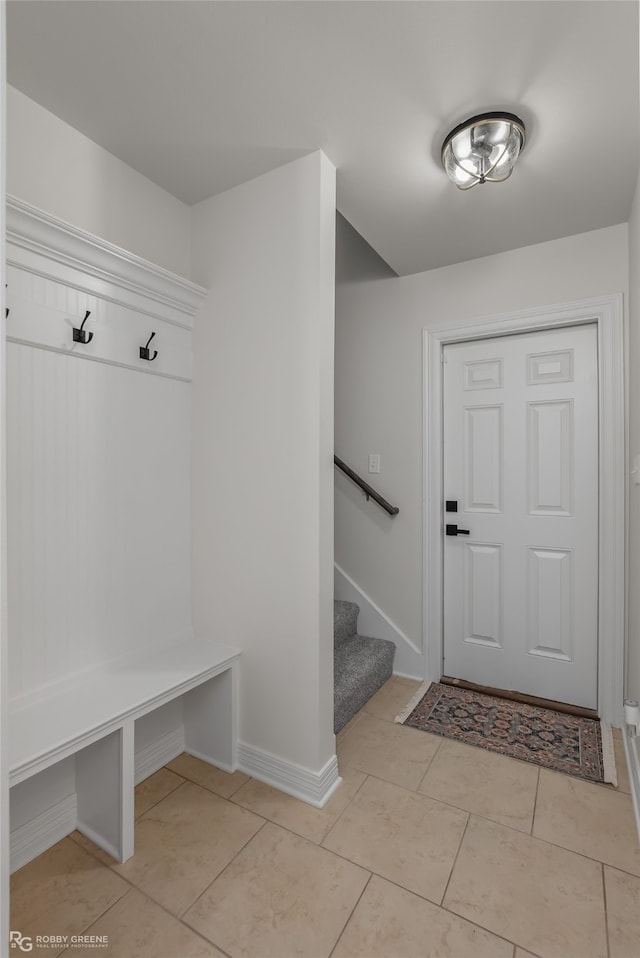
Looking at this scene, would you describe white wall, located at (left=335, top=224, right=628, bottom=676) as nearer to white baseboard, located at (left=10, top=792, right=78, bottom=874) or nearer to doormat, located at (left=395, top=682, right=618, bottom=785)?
doormat, located at (left=395, top=682, right=618, bottom=785)

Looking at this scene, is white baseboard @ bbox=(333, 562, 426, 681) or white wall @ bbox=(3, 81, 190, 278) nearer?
white wall @ bbox=(3, 81, 190, 278)

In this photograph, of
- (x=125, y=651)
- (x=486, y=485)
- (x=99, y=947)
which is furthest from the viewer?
(x=486, y=485)

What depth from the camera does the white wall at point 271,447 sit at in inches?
68.7

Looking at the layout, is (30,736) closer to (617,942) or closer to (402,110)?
(617,942)

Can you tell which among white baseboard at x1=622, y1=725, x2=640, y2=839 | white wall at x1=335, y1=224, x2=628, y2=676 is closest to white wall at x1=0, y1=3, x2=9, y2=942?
white baseboard at x1=622, y1=725, x2=640, y2=839

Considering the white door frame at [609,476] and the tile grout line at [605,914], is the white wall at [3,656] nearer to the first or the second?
the tile grout line at [605,914]

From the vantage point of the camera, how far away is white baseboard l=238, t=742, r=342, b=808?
172 centimetres

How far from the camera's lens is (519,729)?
85.7 inches

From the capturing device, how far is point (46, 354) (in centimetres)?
152

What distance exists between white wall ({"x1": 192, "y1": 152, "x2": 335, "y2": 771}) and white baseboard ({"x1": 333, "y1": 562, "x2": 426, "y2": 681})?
992mm

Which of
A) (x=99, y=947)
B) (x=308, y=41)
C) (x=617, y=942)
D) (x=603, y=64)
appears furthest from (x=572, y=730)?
(x=308, y=41)

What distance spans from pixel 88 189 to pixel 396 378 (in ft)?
5.65

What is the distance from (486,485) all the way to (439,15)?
6.35ft

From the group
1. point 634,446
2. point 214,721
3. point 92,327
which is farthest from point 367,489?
point 92,327
